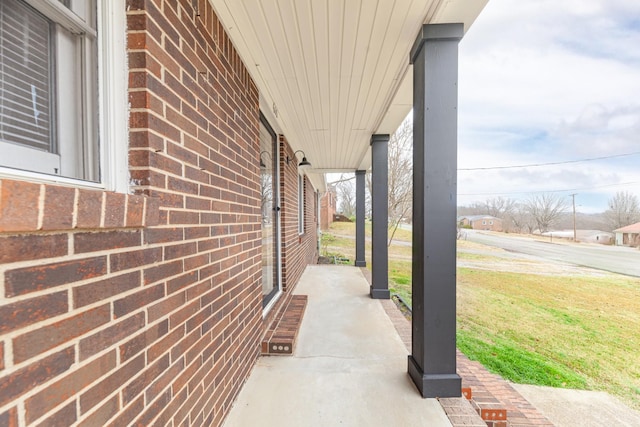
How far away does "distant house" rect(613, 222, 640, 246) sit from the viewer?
69.4 feet

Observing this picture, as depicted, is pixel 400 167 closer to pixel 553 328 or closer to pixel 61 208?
pixel 553 328

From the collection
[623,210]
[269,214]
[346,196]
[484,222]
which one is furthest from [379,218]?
[484,222]

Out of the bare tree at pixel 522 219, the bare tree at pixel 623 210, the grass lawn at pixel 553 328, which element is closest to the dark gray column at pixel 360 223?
the grass lawn at pixel 553 328

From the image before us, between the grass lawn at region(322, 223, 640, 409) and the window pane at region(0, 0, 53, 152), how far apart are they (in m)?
5.93

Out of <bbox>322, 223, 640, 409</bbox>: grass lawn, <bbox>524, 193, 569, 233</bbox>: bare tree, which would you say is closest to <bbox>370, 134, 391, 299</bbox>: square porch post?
<bbox>322, 223, 640, 409</bbox>: grass lawn

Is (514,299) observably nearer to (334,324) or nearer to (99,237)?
(334,324)

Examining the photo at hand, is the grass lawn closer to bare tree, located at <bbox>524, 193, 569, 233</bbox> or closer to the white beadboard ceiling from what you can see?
the white beadboard ceiling

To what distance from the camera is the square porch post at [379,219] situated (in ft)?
14.6

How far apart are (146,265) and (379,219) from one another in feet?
13.1

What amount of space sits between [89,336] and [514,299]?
37.0 feet

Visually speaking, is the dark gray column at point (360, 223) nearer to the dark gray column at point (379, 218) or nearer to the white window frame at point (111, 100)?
the dark gray column at point (379, 218)

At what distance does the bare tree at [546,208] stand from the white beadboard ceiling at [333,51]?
39062 millimetres

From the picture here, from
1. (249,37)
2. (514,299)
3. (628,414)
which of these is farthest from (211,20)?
(514,299)

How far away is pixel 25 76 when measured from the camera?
2.53 feet
